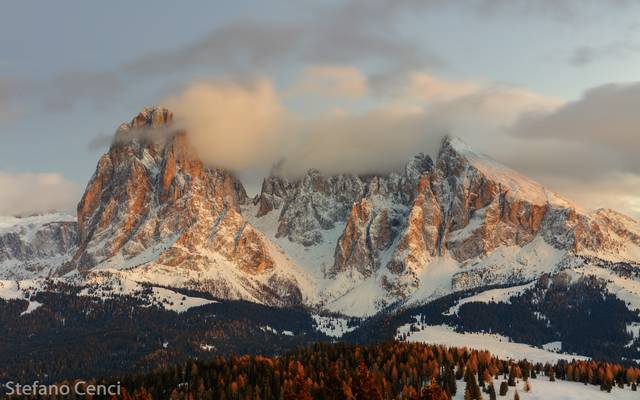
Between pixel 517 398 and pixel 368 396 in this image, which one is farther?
pixel 517 398

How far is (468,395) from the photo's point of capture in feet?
644

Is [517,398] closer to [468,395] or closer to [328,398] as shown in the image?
[468,395]

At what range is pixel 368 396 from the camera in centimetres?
14300

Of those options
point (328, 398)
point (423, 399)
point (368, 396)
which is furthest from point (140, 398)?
point (423, 399)

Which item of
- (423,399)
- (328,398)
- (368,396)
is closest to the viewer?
(423,399)

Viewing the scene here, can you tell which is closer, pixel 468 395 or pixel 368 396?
pixel 368 396

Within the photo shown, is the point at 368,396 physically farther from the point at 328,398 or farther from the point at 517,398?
the point at 517,398

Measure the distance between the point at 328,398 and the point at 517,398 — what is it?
6320 centimetres

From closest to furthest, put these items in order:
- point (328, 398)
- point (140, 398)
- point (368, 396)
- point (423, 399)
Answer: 1. point (423, 399)
2. point (368, 396)
3. point (328, 398)
4. point (140, 398)

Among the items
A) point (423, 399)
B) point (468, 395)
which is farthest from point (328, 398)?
point (468, 395)

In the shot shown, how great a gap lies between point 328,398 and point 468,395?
5236 cm

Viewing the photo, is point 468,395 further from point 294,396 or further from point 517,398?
point 294,396

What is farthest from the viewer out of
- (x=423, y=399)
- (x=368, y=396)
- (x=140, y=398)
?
(x=140, y=398)

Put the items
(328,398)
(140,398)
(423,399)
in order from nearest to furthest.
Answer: (423,399) < (328,398) < (140,398)
